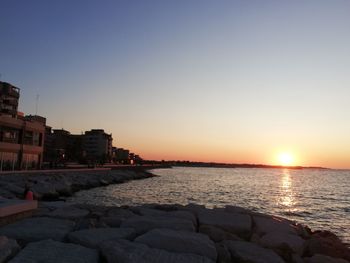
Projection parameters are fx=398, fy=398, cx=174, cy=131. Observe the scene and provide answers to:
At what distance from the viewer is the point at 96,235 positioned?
7531mm

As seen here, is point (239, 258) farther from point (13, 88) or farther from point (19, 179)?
point (13, 88)

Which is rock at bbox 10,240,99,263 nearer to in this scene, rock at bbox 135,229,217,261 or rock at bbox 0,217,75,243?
rock at bbox 0,217,75,243

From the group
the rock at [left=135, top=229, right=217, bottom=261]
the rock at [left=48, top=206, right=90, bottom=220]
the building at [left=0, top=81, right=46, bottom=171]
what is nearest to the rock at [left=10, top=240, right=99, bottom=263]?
the rock at [left=135, top=229, right=217, bottom=261]

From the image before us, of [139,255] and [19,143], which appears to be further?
[19,143]

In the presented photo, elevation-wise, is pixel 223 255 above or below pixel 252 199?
above

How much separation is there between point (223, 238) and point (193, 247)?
Answer: 1701mm

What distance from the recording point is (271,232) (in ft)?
32.3

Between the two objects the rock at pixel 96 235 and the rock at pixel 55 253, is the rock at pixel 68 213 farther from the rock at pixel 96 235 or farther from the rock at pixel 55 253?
the rock at pixel 55 253

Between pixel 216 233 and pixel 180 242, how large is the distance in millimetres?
1780

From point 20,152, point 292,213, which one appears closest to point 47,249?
point 292,213

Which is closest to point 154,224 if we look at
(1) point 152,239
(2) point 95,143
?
(1) point 152,239

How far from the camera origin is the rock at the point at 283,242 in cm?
857

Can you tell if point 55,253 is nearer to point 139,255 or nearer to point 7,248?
point 7,248

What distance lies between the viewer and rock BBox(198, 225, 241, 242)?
342 inches
